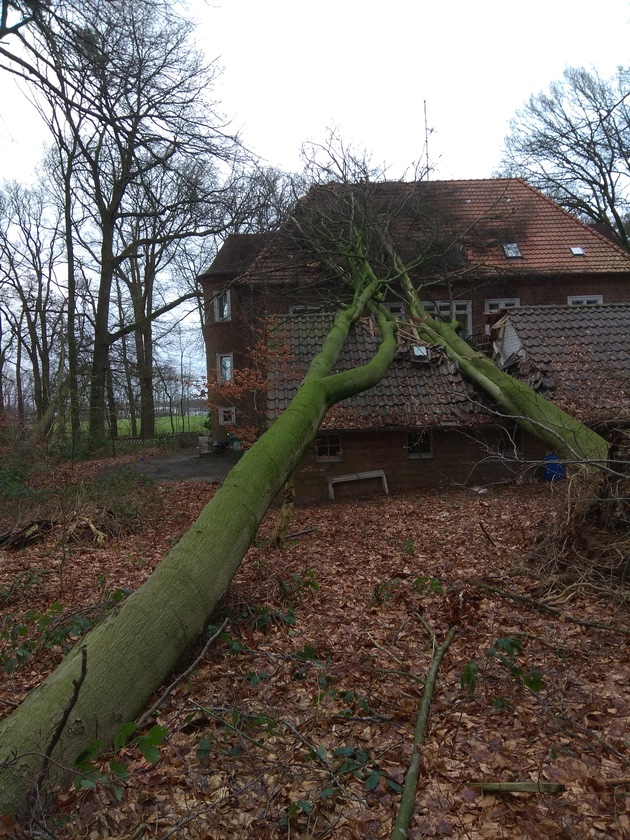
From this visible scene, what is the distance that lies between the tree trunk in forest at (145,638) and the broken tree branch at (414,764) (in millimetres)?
1683

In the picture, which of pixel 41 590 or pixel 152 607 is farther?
pixel 41 590

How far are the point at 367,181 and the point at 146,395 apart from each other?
722 inches

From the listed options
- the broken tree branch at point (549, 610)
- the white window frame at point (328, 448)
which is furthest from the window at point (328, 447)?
the broken tree branch at point (549, 610)

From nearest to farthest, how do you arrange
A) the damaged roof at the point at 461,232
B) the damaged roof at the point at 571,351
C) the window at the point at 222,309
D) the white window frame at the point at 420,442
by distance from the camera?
the damaged roof at the point at 571,351 → the white window frame at the point at 420,442 → the damaged roof at the point at 461,232 → the window at the point at 222,309

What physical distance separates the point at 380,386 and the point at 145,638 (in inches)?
448

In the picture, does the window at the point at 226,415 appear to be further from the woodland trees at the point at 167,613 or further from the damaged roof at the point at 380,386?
the woodland trees at the point at 167,613

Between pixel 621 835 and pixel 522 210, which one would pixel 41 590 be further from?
pixel 522 210

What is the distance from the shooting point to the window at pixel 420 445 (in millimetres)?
14641

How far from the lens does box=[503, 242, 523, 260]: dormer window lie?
22844mm

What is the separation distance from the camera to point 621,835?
2.74 meters

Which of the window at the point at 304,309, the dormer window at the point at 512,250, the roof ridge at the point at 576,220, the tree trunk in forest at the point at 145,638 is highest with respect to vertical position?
the roof ridge at the point at 576,220

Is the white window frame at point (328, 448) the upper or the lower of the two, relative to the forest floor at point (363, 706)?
upper

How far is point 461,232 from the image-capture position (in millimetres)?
19422

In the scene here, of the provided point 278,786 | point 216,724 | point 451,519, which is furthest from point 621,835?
point 451,519
